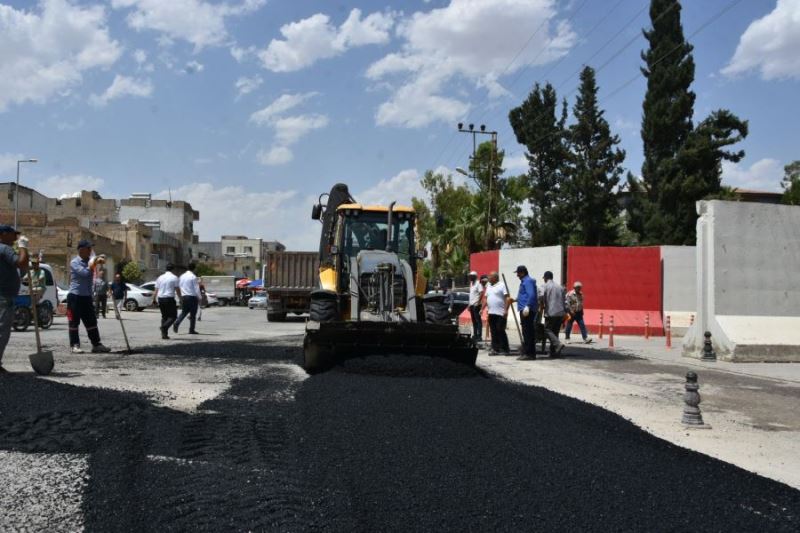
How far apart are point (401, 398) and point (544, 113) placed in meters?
42.0

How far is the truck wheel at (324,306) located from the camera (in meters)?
10.9

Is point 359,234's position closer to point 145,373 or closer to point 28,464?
point 145,373

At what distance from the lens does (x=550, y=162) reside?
4638cm

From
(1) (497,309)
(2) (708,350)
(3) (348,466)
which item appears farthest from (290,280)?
(3) (348,466)

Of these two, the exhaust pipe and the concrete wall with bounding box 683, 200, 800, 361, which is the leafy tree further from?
the exhaust pipe

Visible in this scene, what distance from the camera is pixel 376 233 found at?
12.9 metres

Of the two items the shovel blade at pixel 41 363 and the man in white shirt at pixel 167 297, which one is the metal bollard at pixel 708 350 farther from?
the shovel blade at pixel 41 363

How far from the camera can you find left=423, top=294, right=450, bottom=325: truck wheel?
11.4 m

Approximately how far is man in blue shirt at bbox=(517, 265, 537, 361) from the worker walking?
496 millimetres

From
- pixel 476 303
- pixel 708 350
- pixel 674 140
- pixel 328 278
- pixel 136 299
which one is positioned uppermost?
pixel 674 140

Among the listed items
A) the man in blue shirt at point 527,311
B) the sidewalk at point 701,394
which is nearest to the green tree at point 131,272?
the sidewalk at point 701,394

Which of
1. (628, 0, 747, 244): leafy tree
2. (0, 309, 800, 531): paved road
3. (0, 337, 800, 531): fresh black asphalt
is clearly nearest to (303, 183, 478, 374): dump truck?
(0, 309, 800, 531): paved road

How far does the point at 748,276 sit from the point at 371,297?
8248mm

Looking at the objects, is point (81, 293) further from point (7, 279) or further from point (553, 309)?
point (553, 309)
